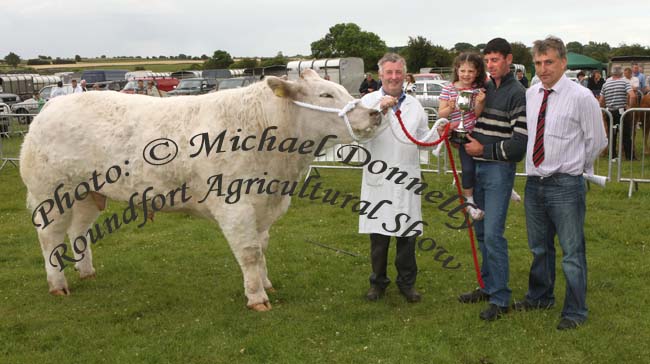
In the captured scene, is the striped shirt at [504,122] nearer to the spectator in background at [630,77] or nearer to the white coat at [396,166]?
the white coat at [396,166]

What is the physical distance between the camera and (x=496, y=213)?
16.4ft

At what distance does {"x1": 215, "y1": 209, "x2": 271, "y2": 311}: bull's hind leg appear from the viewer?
5.41 meters

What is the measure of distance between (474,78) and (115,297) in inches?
168

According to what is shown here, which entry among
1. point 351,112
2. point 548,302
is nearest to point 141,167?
point 351,112

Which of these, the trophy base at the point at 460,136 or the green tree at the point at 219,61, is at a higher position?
the green tree at the point at 219,61

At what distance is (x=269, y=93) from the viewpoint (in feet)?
18.1

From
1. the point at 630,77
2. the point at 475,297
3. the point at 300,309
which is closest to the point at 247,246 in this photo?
the point at 300,309

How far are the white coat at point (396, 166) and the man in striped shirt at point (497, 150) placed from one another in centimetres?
57

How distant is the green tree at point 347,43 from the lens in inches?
3666

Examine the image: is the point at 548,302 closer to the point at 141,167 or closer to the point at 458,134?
the point at 458,134

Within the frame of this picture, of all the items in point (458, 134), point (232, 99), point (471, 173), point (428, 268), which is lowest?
point (428, 268)

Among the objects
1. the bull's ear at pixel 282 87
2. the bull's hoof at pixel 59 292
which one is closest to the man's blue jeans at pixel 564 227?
the bull's ear at pixel 282 87

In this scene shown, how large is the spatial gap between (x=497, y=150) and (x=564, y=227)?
816mm

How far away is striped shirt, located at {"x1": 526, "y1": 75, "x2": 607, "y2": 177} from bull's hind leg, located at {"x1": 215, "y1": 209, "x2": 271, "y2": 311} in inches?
102
